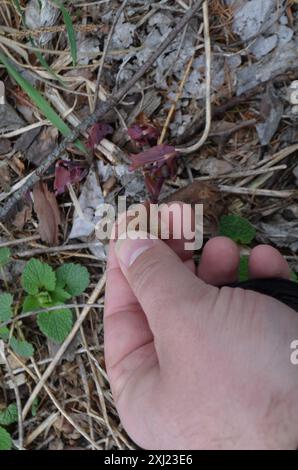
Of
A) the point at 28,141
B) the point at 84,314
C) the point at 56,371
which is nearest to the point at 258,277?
the point at 84,314

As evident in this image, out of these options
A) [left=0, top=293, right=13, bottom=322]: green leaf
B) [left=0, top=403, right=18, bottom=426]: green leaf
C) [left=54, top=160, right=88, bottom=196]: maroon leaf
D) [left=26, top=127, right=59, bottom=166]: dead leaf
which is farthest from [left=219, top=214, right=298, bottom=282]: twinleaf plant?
[left=0, top=403, right=18, bottom=426]: green leaf

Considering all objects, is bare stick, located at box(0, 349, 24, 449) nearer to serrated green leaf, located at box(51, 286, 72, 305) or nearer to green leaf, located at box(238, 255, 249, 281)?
serrated green leaf, located at box(51, 286, 72, 305)

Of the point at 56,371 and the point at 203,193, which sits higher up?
the point at 203,193

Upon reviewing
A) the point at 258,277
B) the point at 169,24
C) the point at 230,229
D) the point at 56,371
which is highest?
the point at 169,24

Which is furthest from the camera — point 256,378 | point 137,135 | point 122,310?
point 137,135

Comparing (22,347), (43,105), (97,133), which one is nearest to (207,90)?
(97,133)
